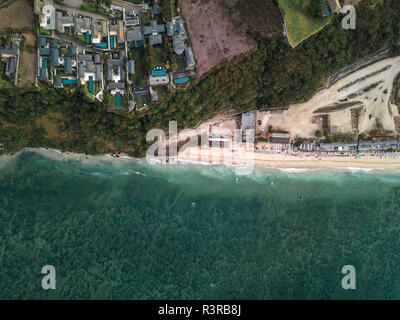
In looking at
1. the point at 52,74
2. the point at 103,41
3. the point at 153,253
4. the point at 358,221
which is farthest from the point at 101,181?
the point at 358,221

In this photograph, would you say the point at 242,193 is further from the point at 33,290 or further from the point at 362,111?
the point at 33,290

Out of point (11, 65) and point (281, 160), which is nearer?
point (11, 65)

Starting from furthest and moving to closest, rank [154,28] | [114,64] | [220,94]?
1. [220,94]
2. [114,64]
3. [154,28]

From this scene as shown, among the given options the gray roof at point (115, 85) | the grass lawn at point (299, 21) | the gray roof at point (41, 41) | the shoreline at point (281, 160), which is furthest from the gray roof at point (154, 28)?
the shoreline at point (281, 160)

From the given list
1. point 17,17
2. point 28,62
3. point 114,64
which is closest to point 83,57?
point 114,64

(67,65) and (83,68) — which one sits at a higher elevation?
(67,65)

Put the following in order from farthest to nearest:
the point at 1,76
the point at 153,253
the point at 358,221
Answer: the point at 358,221
the point at 153,253
the point at 1,76

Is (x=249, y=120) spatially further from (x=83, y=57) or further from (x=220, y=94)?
(x=83, y=57)
